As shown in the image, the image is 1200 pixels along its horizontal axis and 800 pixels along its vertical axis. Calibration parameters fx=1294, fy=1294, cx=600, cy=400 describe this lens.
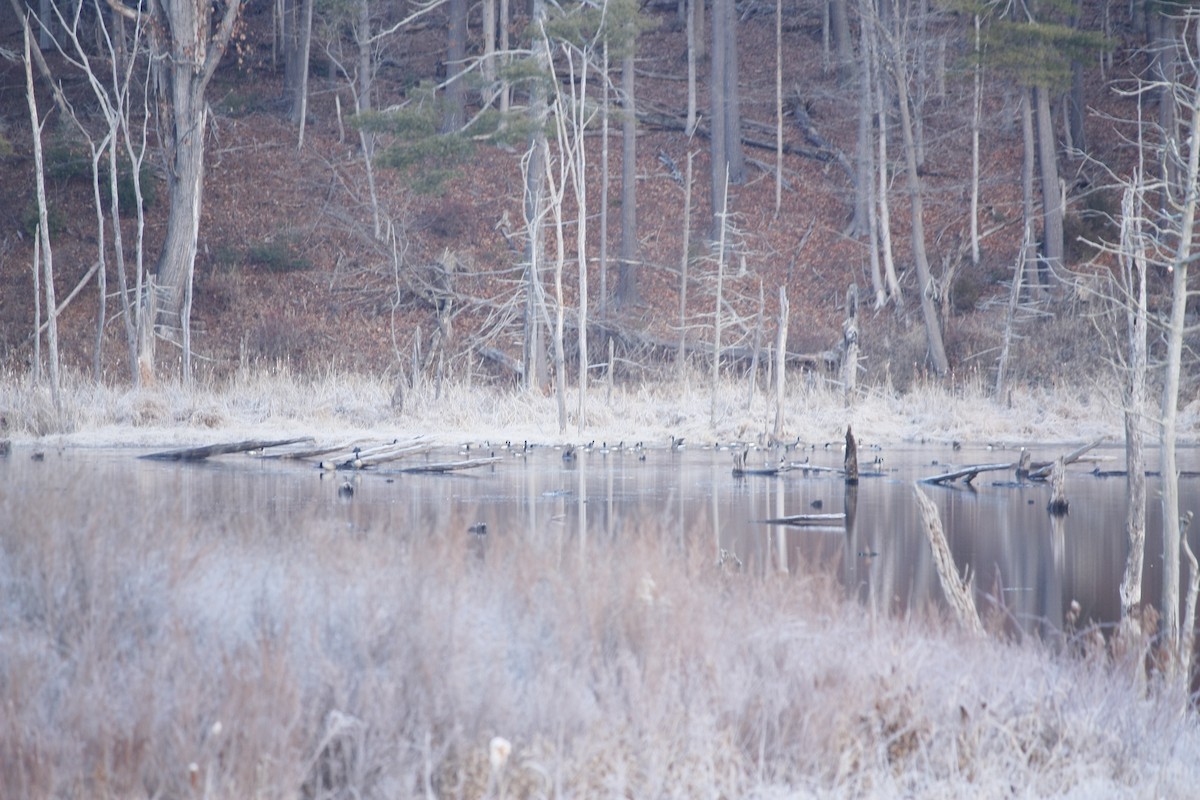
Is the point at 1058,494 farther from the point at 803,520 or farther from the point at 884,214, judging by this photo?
the point at 884,214

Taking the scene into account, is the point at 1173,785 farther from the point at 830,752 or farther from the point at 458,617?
the point at 458,617

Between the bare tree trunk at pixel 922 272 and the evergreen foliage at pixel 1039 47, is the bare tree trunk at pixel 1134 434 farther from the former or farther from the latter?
the evergreen foliage at pixel 1039 47

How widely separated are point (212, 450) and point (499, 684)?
15.5m

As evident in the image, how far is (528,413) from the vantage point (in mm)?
24672

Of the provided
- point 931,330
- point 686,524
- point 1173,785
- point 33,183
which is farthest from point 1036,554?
point 33,183

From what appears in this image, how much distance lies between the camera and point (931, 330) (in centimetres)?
3123

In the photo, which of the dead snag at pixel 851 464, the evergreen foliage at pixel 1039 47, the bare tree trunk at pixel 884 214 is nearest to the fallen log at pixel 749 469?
the dead snag at pixel 851 464

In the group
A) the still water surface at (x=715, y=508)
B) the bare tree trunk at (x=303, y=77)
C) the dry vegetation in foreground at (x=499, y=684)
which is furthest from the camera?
the bare tree trunk at (x=303, y=77)

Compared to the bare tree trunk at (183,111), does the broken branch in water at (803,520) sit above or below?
below

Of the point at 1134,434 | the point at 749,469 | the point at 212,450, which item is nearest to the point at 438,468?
the point at 212,450

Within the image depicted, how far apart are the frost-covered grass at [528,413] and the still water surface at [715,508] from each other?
1.94 m

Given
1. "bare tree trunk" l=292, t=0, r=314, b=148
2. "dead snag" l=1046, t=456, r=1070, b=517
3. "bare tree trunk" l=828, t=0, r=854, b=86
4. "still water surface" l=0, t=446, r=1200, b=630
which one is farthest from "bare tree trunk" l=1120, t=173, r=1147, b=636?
"bare tree trunk" l=292, t=0, r=314, b=148

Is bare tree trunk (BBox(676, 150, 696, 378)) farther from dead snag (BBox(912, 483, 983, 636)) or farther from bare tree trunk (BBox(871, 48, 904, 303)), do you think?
dead snag (BBox(912, 483, 983, 636))

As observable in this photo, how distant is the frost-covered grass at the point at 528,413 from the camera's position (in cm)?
2233
